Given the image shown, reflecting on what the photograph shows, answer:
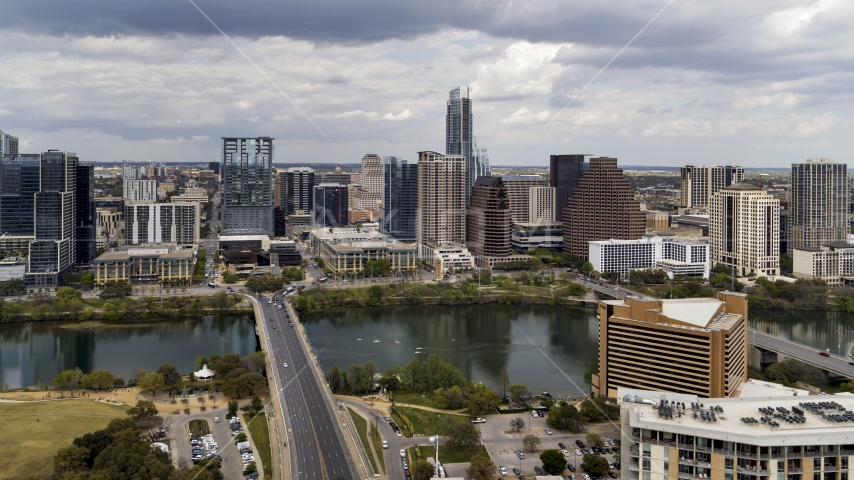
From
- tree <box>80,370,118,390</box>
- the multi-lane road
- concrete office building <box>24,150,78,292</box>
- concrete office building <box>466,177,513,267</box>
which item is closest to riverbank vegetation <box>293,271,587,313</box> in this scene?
concrete office building <box>466,177,513,267</box>

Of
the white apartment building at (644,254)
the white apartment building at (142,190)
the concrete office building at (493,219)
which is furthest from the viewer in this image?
the white apartment building at (142,190)

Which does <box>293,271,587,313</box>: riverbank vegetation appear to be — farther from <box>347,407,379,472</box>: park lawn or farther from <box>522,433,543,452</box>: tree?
<box>522,433,543,452</box>: tree

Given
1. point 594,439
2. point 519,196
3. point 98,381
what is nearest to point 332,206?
point 519,196

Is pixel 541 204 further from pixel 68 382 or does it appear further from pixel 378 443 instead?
pixel 378 443

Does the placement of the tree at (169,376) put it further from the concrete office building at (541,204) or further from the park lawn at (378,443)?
the concrete office building at (541,204)

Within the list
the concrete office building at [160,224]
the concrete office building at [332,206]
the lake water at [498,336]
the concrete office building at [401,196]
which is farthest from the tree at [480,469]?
the concrete office building at [332,206]

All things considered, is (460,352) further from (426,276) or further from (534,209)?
(534,209)
